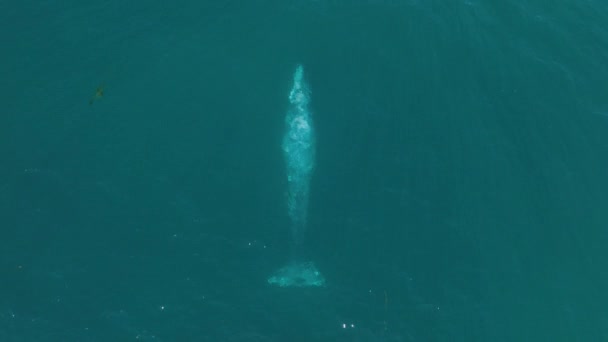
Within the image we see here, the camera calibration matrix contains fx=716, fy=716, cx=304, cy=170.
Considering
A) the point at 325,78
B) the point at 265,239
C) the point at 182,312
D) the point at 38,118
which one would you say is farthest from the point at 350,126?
the point at 38,118

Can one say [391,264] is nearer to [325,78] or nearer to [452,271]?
[452,271]

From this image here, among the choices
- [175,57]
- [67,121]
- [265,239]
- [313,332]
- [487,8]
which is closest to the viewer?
[313,332]

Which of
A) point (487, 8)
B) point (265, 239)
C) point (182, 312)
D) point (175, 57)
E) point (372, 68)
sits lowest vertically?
point (182, 312)

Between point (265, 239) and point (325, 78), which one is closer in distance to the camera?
point (265, 239)

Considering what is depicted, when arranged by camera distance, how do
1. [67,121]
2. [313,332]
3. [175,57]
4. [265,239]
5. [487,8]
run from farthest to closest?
[487,8] < [175,57] < [67,121] < [265,239] < [313,332]

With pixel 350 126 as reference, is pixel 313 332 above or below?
below

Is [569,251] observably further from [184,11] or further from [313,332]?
[184,11]

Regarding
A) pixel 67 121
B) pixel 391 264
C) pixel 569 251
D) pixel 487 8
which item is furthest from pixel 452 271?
pixel 67 121
